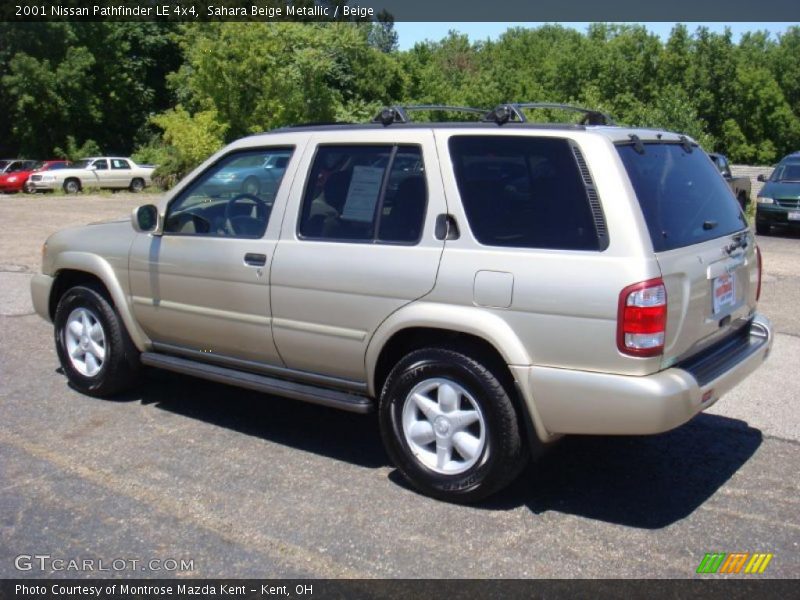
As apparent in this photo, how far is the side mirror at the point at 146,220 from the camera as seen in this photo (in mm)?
5438

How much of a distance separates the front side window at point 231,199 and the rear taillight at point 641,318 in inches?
85.5

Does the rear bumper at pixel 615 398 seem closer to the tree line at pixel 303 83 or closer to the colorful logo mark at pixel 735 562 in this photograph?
the colorful logo mark at pixel 735 562

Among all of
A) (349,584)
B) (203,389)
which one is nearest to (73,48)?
(203,389)

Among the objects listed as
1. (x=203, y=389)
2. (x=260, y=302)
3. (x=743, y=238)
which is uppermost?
(x=743, y=238)

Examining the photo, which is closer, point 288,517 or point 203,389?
point 288,517

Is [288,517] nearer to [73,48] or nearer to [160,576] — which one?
[160,576]

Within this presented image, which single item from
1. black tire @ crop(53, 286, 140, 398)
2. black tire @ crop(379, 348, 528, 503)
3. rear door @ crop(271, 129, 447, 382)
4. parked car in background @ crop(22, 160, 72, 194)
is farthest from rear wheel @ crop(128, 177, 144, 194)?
black tire @ crop(379, 348, 528, 503)

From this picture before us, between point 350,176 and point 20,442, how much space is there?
8.12 ft

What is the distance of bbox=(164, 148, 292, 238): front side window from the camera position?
5086mm

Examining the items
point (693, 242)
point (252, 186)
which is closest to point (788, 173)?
point (693, 242)

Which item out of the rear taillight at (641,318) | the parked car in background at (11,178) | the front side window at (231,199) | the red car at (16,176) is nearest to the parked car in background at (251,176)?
the front side window at (231,199)

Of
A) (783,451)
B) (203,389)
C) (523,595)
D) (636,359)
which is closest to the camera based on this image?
(523,595)

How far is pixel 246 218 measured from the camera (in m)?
5.16

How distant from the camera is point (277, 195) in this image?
4973mm
